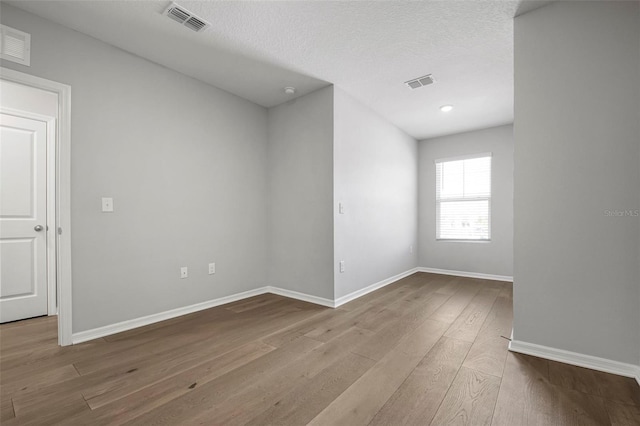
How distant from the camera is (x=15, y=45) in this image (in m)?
2.10

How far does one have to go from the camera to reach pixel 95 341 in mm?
2381

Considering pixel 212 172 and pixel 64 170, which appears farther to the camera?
pixel 212 172

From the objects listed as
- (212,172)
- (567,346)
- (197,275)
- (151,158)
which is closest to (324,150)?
(212,172)

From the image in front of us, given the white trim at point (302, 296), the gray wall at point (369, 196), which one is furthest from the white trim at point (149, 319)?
the gray wall at point (369, 196)

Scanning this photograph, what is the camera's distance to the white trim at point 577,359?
182 cm

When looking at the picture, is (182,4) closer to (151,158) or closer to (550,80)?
(151,158)

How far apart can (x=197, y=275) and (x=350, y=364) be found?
201 cm

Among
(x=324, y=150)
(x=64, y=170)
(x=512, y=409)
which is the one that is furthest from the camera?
(x=324, y=150)

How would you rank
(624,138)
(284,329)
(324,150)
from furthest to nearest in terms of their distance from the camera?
(324,150)
(284,329)
(624,138)

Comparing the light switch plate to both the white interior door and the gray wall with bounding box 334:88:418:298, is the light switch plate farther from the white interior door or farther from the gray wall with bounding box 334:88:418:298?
the gray wall with bounding box 334:88:418:298

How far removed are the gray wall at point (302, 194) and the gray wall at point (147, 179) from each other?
1.01 ft

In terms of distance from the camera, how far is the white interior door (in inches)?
115

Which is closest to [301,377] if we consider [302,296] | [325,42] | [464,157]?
[302,296]

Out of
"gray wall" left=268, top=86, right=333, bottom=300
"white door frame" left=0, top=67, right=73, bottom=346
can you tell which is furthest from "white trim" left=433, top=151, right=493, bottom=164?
"white door frame" left=0, top=67, right=73, bottom=346
